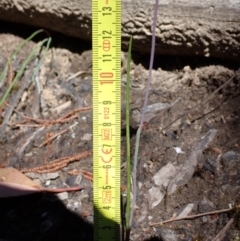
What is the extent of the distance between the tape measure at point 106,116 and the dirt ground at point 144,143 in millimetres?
197

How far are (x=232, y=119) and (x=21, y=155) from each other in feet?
3.17

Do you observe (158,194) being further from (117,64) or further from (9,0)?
(9,0)

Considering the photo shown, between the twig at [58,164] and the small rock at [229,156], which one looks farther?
the twig at [58,164]

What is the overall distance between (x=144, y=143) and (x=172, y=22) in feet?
1.98

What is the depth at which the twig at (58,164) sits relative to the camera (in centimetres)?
215

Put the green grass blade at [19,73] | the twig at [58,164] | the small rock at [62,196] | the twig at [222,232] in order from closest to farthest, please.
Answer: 1. the twig at [222,232]
2. the small rock at [62,196]
3. the twig at [58,164]
4. the green grass blade at [19,73]

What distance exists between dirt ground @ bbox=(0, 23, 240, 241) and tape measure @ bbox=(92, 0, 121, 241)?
20 centimetres

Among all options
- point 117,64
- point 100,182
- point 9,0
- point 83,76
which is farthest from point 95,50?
point 9,0

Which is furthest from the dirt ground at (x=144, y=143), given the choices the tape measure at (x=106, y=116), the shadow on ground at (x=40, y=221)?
the tape measure at (x=106, y=116)

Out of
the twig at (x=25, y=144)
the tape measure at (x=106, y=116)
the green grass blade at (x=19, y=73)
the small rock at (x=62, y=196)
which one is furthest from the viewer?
the green grass blade at (x=19, y=73)

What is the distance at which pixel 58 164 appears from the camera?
2158 mm

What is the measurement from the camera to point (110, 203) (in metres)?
1.72

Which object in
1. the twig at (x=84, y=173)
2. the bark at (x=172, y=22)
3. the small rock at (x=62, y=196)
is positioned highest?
the bark at (x=172, y=22)

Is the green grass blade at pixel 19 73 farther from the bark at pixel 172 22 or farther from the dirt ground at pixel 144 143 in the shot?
the bark at pixel 172 22
